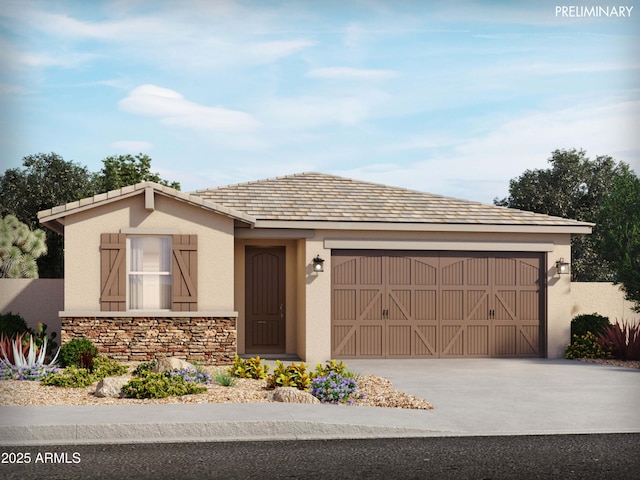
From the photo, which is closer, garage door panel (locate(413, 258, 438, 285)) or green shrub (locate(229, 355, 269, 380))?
green shrub (locate(229, 355, 269, 380))

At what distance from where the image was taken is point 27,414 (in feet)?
31.9

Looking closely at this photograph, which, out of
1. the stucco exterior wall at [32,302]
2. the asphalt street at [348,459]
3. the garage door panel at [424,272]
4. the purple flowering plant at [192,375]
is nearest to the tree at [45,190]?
the stucco exterior wall at [32,302]

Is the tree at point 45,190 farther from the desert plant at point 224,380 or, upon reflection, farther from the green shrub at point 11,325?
the desert plant at point 224,380

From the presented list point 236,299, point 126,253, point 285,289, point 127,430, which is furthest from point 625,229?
point 127,430

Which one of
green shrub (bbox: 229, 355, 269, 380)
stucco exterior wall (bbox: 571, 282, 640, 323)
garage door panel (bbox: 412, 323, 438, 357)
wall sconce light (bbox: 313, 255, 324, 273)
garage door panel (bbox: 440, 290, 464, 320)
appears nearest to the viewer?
green shrub (bbox: 229, 355, 269, 380)

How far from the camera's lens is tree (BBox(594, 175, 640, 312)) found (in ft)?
58.1

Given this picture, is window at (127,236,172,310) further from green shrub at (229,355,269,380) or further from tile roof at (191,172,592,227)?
green shrub at (229,355,269,380)

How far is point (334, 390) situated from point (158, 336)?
19.7ft

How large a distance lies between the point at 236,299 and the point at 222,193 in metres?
2.96

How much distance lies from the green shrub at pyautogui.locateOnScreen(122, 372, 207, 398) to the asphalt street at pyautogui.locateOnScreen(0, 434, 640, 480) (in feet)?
7.71

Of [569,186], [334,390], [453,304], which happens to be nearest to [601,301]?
[453,304]

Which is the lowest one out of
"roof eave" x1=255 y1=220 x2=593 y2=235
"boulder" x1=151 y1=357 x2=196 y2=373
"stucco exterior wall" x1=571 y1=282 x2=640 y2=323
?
"boulder" x1=151 y1=357 x2=196 y2=373

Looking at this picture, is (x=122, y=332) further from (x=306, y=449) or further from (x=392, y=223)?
(x=306, y=449)

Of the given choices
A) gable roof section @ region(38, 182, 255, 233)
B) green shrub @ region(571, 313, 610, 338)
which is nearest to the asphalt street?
gable roof section @ region(38, 182, 255, 233)
